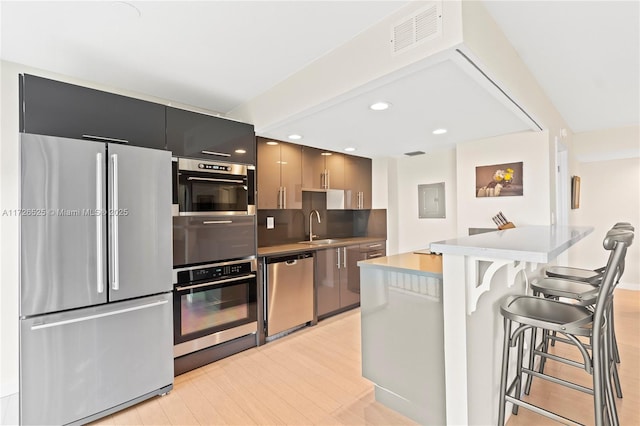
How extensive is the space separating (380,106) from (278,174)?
5.06 ft

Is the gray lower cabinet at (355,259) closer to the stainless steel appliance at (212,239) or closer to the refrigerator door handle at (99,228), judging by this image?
the stainless steel appliance at (212,239)

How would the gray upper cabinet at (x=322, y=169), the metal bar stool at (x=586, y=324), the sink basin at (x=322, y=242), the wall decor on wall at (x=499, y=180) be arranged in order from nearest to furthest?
1. the metal bar stool at (x=586, y=324)
2. the wall decor on wall at (x=499, y=180)
3. the gray upper cabinet at (x=322, y=169)
4. the sink basin at (x=322, y=242)

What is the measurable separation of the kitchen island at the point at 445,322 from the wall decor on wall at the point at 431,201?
2.40m

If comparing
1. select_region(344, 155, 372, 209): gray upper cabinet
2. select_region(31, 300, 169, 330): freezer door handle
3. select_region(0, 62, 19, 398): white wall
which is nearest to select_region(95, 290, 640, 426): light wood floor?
select_region(31, 300, 169, 330): freezer door handle

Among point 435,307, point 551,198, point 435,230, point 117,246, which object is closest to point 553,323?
point 435,307

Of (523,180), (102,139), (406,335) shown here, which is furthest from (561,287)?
(102,139)

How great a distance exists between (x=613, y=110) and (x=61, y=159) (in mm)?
5573

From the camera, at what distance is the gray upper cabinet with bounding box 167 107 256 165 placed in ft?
8.26

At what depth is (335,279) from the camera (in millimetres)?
3904

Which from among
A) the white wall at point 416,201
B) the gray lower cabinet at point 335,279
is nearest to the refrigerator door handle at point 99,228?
the gray lower cabinet at point 335,279

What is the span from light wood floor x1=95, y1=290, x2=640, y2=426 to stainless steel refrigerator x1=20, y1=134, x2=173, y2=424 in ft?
0.85

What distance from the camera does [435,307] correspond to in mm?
1812

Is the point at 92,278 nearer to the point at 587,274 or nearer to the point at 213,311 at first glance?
the point at 213,311

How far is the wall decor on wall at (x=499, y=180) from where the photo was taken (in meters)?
3.31
